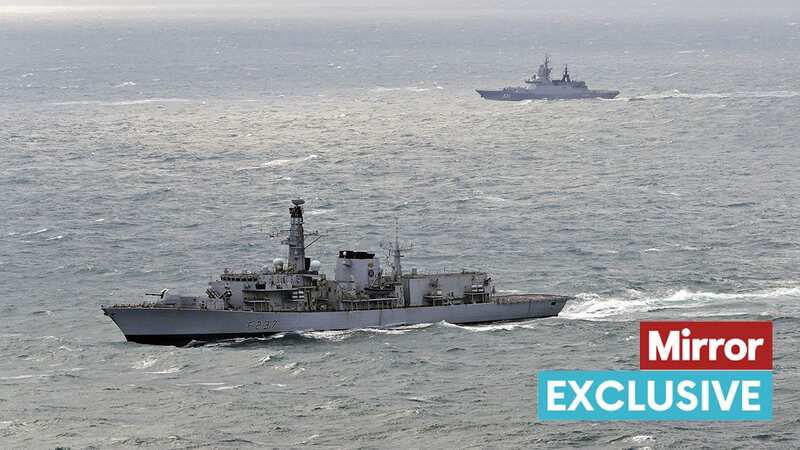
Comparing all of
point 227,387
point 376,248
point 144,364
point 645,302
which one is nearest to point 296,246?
point 144,364

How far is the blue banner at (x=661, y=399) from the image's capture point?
77.5m

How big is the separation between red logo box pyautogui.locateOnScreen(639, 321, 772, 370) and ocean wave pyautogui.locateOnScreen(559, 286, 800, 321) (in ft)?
15.1

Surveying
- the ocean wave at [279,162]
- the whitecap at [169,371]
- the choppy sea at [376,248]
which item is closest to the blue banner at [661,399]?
the choppy sea at [376,248]

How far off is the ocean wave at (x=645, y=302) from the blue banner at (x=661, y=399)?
63.1 ft

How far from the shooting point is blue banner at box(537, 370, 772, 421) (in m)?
77.5

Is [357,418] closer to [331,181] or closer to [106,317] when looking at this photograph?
[106,317]

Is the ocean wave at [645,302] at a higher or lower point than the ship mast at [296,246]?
lower

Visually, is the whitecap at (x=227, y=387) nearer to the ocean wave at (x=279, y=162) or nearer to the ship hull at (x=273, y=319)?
the ship hull at (x=273, y=319)

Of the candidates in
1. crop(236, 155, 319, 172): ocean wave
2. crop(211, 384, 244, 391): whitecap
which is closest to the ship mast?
crop(211, 384, 244, 391): whitecap

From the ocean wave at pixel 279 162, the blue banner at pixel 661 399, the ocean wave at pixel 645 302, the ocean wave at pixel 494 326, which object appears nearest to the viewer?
the blue banner at pixel 661 399

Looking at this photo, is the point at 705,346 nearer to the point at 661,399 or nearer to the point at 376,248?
the point at 661,399

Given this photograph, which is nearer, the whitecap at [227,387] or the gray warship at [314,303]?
the whitecap at [227,387]

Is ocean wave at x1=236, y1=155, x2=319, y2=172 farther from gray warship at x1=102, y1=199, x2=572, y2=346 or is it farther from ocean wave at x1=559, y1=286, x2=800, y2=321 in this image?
ocean wave at x1=559, y1=286, x2=800, y2=321

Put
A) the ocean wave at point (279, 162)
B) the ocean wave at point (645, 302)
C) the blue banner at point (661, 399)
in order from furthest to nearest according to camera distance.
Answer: the ocean wave at point (279, 162) < the ocean wave at point (645, 302) < the blue banner at point (661, 399)
